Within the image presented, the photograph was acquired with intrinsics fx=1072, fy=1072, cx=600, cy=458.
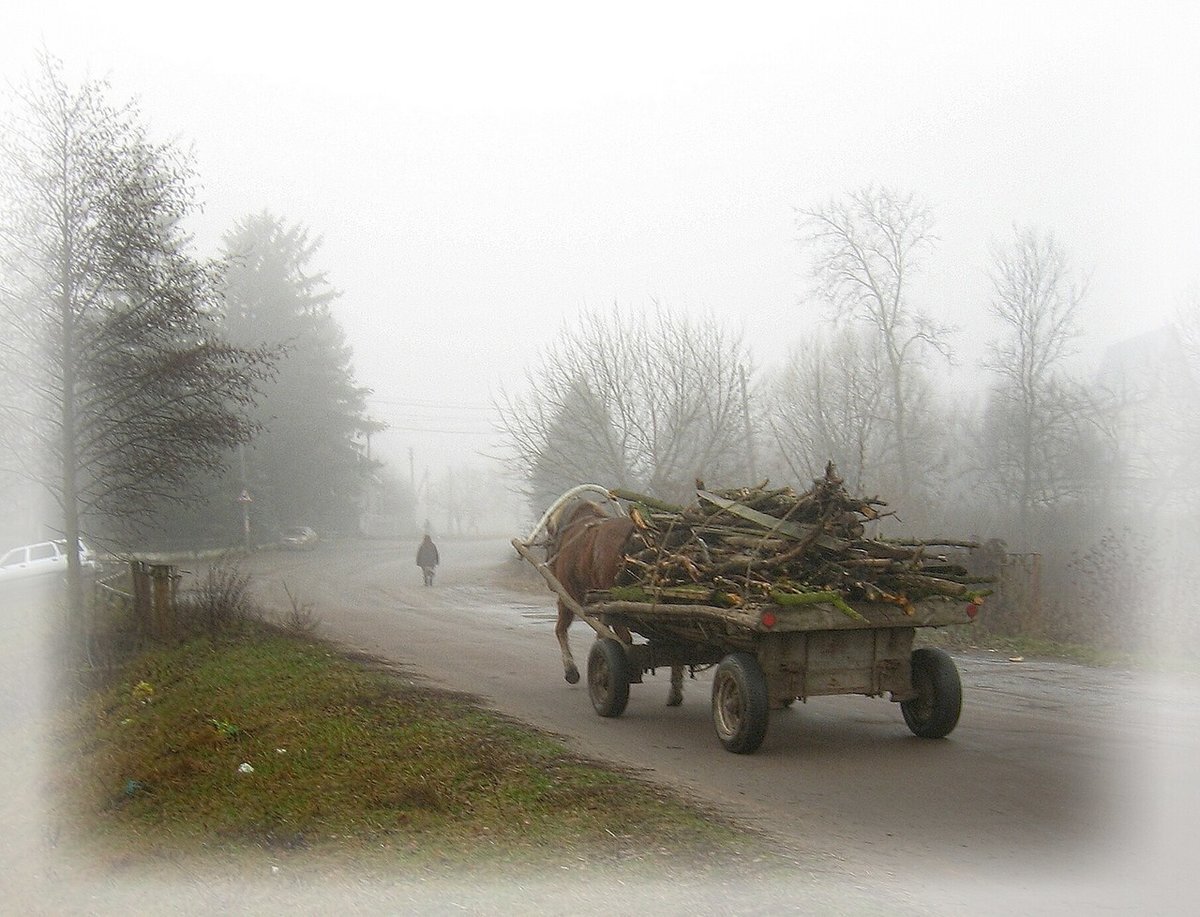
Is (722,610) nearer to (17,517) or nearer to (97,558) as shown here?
(97,558)

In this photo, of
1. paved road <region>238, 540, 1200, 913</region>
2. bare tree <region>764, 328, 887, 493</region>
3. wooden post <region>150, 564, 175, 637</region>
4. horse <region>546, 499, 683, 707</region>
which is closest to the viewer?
paved road <region>238, 540, 1200, 913</region>

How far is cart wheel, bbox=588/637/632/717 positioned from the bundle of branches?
3.81ft

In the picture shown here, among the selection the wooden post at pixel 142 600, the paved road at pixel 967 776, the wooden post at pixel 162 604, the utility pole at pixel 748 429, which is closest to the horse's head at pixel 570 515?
the paved road at pixel 967 776

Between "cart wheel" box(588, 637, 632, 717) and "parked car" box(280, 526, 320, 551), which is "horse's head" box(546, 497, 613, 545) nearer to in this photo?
"cart wheel" box(588, 637, 632, 717)

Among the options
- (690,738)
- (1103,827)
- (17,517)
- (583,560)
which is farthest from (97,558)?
(1103,827)

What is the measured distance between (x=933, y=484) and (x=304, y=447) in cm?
3031

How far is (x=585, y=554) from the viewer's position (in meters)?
10.5

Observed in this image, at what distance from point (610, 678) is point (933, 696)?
111 inches

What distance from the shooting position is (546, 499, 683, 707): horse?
9938 mm

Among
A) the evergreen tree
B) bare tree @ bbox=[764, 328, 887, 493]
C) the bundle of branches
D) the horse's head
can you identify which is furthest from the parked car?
the bundle of branches

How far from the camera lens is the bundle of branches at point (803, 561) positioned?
293 inches

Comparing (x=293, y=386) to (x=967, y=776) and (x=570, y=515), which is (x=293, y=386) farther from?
(x=967, y=776)

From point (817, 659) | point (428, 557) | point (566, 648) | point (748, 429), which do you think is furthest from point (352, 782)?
point (428, 557)

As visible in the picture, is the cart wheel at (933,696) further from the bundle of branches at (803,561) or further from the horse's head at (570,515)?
the horse's head at (570,515)
